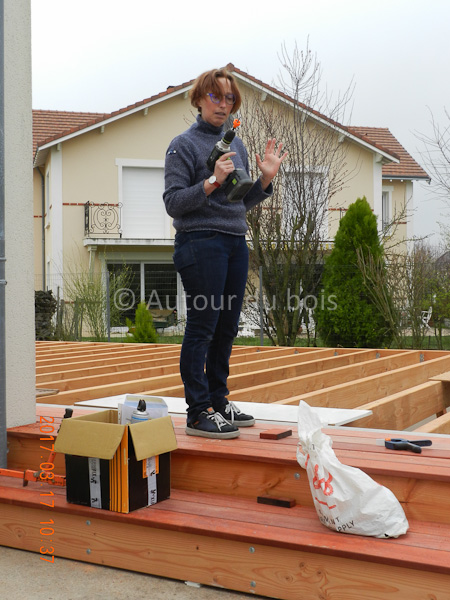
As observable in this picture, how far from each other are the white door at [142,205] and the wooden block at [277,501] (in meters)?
11.5

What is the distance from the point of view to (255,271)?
9.88m

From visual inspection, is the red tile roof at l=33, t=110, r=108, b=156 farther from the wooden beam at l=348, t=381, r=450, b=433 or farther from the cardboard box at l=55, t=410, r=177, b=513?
the cardboard box at l=55, t=410, r=177, b=513

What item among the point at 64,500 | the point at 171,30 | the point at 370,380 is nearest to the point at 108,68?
the point at 171,30

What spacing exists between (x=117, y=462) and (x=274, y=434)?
573 mm

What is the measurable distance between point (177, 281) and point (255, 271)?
342 centimetres

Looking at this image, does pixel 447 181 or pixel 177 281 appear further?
pixel 177 281

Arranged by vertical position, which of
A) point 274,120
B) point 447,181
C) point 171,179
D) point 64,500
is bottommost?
point 64,500

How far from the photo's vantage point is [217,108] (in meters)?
2.20

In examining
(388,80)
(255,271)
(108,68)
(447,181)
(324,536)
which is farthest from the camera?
(108,68)

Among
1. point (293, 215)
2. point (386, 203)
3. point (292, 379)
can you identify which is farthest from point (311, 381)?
point (386, 203)

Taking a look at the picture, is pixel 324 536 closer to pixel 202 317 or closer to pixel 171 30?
pixel 202 317

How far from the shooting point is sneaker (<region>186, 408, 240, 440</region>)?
7.31 feet

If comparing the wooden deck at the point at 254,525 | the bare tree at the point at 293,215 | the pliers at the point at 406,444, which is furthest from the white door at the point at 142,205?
the pliers at the point at 406,444

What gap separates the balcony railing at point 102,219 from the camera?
42.9 ft
